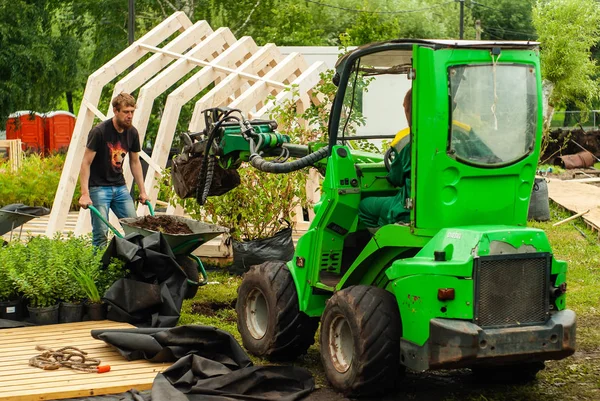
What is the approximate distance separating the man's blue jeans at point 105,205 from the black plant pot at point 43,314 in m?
1.37

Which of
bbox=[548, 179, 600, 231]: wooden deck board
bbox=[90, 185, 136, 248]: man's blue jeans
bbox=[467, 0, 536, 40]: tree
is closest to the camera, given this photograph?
bbox=[90, 185, 136, 248]: man's blue jeans

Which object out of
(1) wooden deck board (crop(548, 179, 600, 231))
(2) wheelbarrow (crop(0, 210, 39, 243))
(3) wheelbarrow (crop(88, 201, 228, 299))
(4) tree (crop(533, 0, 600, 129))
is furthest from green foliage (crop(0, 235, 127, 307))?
(4) tree (crop(533, 0, 600, 129))

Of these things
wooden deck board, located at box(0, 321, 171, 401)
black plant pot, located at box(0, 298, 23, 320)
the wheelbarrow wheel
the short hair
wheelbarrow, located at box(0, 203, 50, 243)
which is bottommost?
wooden deck board, located at box(0, 321, 171, 401)

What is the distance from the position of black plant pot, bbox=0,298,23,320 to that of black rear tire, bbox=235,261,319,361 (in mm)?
2065

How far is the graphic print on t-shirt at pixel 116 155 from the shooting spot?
974 centimetres

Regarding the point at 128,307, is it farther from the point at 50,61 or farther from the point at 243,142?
the point at 50,61

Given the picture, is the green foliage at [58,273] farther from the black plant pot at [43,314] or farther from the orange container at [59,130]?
the orange container at [59,130]

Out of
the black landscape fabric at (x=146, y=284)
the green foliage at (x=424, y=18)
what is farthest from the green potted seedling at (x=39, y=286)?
the green foliage at (x=424, y=18)

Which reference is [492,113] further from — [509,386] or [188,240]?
[188,240]

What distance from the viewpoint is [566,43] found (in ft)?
106

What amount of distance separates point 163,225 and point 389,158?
3.33 m

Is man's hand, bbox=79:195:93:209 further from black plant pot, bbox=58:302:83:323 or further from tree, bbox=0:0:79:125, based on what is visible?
tree, bbox=0:0:79:125

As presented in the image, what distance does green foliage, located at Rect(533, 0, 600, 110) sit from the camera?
106 ft

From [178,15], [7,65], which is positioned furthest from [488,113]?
[7,65]
